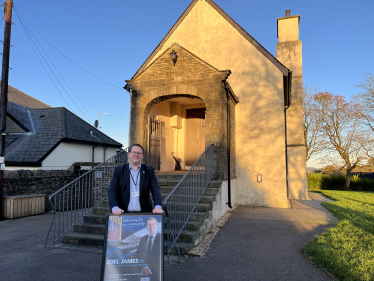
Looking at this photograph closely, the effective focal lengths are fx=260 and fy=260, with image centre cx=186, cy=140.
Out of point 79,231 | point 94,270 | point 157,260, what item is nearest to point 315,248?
point 157,260

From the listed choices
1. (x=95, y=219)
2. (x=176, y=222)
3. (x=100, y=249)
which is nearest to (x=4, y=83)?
(x=95, y=219)

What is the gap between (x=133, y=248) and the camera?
2977 millimetres

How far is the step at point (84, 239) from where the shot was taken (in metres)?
5.10

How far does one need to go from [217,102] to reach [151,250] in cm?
519

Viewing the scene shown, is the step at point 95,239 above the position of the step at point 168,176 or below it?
below

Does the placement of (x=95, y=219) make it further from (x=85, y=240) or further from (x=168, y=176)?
(x=168, y=176)

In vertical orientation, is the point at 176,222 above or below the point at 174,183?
below

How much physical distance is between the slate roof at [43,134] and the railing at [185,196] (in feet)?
27.7

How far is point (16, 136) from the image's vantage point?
13.5 metres

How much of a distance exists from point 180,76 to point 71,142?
8.52 metres

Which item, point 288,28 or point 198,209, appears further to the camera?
point 288,28

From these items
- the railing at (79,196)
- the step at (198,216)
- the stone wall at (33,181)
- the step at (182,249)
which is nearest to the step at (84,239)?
the railing at (79,196)

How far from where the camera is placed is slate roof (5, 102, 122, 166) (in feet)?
38.9

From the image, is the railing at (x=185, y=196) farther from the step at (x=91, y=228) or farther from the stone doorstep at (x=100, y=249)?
the step at (x=91, y=228)
